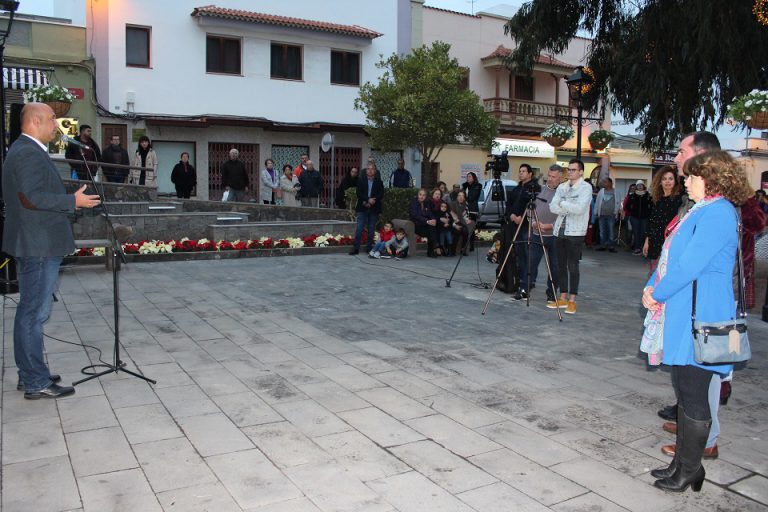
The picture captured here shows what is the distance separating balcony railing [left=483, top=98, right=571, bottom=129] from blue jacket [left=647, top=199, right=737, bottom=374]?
2717 cm

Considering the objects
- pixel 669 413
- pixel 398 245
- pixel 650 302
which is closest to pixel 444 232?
pixel 398 245

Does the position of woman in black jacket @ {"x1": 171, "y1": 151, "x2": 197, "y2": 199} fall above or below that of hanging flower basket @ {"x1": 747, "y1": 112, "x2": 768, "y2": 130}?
below

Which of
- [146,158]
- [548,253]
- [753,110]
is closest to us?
[753,110]

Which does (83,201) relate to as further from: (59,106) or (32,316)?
(59,106)

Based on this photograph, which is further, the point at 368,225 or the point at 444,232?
the point at 444,232

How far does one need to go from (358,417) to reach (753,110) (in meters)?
6.68

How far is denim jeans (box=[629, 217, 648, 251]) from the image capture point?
1602cm

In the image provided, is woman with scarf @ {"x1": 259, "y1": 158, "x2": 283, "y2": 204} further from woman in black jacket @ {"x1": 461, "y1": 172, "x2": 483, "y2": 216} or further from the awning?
the awning

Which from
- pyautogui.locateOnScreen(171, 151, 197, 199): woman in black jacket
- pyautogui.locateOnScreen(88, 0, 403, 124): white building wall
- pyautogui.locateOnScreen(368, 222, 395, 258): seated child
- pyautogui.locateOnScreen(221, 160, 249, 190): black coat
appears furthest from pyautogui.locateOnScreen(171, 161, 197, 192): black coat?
pyautogui.locateOnScreen(368, 222, 395, 258): seated child

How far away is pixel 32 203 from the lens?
4547 mm

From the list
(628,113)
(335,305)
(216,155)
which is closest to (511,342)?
(335,305)

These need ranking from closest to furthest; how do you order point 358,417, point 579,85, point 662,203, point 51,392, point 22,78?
point 358,417
point 51,392
point 662,203
point 579,85
point 22,78

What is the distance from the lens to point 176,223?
1316 cm

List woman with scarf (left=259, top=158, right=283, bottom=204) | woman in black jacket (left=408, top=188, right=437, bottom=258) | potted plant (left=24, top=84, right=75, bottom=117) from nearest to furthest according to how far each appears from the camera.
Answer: potted plant (left=24, top=84, right=75, bottom=117) < woman in black jacket (left=408, top=188, right=437, bottom=258) < woman with scarf (left=259, top=158, right=283, bottom=204)
